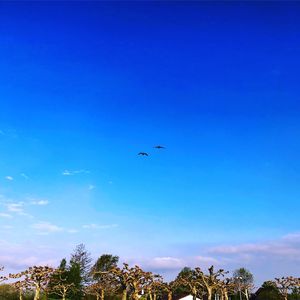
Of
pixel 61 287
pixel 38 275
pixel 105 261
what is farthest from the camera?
pixel 105 261

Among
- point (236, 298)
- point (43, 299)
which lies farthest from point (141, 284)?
point (236, 298)

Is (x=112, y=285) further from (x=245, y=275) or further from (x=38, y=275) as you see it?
(x=245, y=275)

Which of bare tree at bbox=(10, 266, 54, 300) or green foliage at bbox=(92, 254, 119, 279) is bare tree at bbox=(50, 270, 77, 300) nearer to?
bare tree at bbox=(10, 266, 54, 300)

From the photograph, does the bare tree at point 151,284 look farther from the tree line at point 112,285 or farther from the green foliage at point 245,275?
the green foliage at point 245,275

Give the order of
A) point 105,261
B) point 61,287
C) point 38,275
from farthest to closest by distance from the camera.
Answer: point 105,261 → point 61,287 → point 38,275

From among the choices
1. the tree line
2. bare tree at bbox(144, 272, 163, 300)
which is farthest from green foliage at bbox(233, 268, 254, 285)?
bare tree at bbox(144, 272, 163, 300)

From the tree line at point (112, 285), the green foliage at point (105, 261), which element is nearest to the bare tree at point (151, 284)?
the tree line at point (112, 285)

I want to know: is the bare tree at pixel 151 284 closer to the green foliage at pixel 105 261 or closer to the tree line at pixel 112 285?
the tree line at pixel 112 285

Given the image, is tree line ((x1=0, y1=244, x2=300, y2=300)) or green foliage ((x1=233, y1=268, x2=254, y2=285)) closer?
tree line ((x1=0, y1=244, x2=300, y2=300))

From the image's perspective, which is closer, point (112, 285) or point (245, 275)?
point (112, 285)

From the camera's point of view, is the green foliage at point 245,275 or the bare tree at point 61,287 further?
the green foliage at point 245,275

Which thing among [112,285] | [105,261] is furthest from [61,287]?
[105,261]

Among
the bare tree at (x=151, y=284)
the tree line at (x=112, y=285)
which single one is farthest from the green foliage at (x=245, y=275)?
the bare tree at (x=151, y=284)

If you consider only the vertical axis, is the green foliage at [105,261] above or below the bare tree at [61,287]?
above
